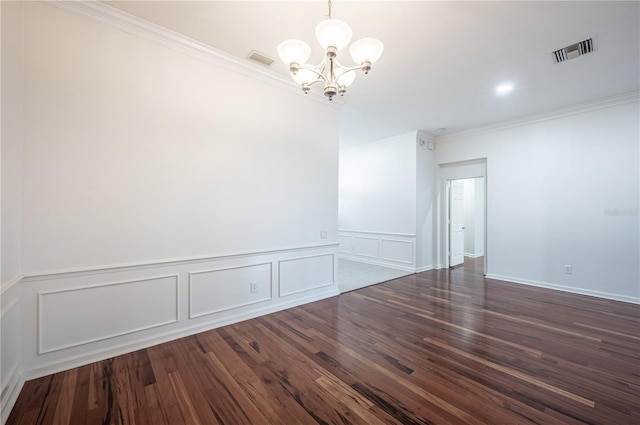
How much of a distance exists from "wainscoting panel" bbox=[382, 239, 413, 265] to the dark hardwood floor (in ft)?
7.90

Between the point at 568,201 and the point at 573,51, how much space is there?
8.57 feet

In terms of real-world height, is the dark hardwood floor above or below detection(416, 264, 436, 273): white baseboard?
below

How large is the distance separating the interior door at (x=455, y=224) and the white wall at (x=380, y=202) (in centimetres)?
114

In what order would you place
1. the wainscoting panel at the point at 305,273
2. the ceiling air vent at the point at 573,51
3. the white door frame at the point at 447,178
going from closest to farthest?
1. the ceiling air vent at the point at 573,51
2. the wainscoting panel at the point at 305,273
3. the white door frame at the point at 447,178

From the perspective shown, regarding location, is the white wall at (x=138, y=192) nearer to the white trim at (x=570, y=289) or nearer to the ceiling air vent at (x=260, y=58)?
the ceiling air vent at (x=260, y=58)

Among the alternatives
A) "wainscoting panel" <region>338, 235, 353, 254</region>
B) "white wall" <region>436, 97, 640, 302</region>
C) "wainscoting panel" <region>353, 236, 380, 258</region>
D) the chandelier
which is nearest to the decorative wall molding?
the chandelier

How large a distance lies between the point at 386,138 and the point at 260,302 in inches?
184

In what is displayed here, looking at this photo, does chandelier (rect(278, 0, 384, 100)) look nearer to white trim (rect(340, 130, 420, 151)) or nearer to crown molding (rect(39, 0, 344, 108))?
crown molding (rect(39, 0, 344, 108))

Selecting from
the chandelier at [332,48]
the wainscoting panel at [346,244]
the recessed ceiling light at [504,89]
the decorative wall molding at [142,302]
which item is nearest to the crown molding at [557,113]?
the recessed ceiling light at [504,89]

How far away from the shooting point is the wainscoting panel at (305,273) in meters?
3.61

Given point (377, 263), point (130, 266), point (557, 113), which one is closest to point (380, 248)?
point (377, 263)

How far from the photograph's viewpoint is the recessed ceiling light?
12.0 feet

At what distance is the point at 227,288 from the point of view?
3115 millimetres

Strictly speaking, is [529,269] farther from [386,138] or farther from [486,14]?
[486,14]
